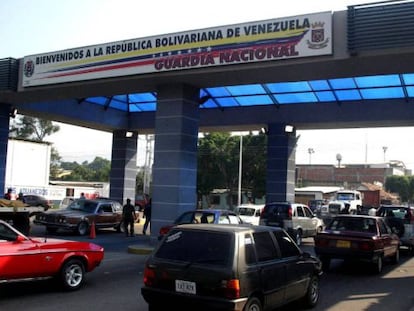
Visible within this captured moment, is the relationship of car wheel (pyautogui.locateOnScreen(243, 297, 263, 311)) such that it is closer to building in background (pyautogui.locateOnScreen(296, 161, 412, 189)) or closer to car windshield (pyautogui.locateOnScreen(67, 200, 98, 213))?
car windshield (pyautogui.locateOnScreen(67, 200, 98, 213))

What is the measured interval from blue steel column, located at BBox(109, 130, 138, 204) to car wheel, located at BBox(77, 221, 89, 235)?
715cm

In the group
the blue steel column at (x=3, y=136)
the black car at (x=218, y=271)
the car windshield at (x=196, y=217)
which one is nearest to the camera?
the black car at (x=218, y=271)

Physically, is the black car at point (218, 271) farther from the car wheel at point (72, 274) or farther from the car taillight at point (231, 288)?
the car wheel at point (72, 274)

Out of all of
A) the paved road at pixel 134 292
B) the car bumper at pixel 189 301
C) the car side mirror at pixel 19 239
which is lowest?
the paved road at pixel 134 292

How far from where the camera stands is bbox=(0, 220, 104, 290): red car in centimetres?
881

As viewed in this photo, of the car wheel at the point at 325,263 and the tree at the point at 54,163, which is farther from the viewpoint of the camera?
the tree at the point at 54,163

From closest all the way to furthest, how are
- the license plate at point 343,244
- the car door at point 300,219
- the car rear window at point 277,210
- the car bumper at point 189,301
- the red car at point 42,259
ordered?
1. the car bumper at point 189,301
2. the red car at point 42,259
3. the license plate at point 343,244
4. the car rear window at point 277,210
5. the car door at point 300,219

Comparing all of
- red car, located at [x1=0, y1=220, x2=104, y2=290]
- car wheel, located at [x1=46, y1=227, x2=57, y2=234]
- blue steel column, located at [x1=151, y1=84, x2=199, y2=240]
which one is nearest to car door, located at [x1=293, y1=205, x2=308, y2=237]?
blue steel column, located at [x1=151, y1=84, x2=199, y2=240]

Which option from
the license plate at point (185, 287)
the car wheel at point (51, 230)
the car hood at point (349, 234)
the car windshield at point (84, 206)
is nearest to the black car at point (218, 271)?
the license plate at point (185, 287)

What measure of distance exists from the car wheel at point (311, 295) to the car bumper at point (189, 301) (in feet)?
7.87

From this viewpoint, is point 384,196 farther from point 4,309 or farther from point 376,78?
point 4,309

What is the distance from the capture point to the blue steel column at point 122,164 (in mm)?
28969

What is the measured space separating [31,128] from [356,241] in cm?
7525

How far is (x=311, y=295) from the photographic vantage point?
351 inches
